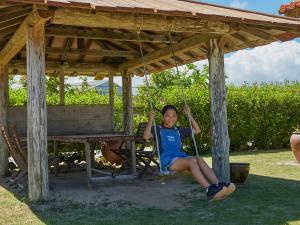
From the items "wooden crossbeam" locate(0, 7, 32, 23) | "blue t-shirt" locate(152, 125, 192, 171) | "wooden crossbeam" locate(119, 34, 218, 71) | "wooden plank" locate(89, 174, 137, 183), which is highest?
"wooden crossbeam" locate(0, 7, 32, 23)

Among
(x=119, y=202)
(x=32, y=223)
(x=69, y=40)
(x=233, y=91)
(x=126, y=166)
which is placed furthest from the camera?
(x=233, y=91)

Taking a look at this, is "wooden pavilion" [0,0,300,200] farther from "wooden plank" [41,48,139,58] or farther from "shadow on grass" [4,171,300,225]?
"shadow on grass" [4,171,300,225]

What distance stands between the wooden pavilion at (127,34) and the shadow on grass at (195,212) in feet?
2.71

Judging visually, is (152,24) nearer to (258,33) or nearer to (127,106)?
(258,33)

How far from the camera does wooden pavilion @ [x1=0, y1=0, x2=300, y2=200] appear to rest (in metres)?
6.48

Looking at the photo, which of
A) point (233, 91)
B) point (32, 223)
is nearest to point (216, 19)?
point (32, 223)

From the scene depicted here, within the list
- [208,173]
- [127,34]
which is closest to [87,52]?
[127,34]

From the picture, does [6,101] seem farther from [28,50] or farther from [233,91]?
[233,91]

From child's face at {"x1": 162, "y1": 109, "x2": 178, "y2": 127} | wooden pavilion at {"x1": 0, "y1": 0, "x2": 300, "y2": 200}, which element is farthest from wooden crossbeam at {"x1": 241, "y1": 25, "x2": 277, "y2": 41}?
child's face at {"x1": 162, "y1": 109, "x2": 178, "y2": 127}

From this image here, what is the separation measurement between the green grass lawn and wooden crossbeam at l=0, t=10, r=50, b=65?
2.63 metres

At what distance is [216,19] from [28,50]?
9.36ft

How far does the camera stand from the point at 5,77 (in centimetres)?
1029

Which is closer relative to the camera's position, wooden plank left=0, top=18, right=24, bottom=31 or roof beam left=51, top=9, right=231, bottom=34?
roof beam left=51, top=9, right=231, bottom=34

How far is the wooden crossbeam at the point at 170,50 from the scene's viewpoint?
8170 millimetres
